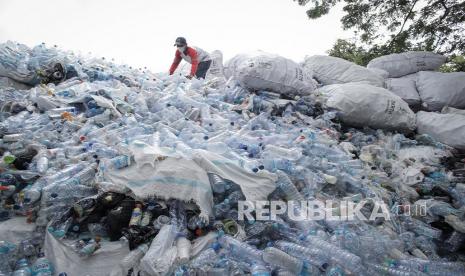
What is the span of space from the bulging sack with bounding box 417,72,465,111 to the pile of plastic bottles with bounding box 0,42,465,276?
2.59 ft

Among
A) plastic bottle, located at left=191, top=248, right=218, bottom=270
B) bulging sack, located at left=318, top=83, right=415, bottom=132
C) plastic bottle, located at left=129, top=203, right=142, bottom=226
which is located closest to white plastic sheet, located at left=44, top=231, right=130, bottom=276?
plastic bottle, located at left=129, top=203, right=142, bottom=226

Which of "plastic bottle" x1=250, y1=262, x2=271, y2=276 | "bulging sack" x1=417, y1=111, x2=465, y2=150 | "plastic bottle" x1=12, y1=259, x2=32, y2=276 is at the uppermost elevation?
"bulging sack" x1=417, y1=111, x2=465, y2=150

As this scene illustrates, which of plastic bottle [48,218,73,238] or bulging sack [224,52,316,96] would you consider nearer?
plastic bottle [48,218,73,238]

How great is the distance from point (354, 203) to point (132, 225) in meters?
→ 1.53

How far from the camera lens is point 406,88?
4.31m

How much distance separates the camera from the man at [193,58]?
537cm

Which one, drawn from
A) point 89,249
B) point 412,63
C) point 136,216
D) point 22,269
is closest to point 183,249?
point 136,216

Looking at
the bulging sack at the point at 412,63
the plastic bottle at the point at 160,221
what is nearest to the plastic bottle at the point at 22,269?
the plastic bottle at the point at 160,221

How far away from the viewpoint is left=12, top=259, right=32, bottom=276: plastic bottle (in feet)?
5.15

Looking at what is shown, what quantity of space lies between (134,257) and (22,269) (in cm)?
56

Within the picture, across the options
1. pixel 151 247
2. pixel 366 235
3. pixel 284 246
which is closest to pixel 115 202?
pixel 151 247

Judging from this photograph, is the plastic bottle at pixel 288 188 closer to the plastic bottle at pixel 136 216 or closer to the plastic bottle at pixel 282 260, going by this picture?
the plastic bottle at pixel 282 260

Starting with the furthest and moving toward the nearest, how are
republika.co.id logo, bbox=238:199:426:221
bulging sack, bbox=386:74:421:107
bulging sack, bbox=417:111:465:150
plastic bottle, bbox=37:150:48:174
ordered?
bulging sack, bbox=386:74:421:107, bulging sack, bbox=417:111:465:150, plastic bottle, bbox=37:150:48:174, republika.co.id logo, bbox=238:199:426:221

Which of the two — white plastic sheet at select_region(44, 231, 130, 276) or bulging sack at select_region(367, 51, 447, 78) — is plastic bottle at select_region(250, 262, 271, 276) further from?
bulging sack at select_region(367, 51, 447, 78)
